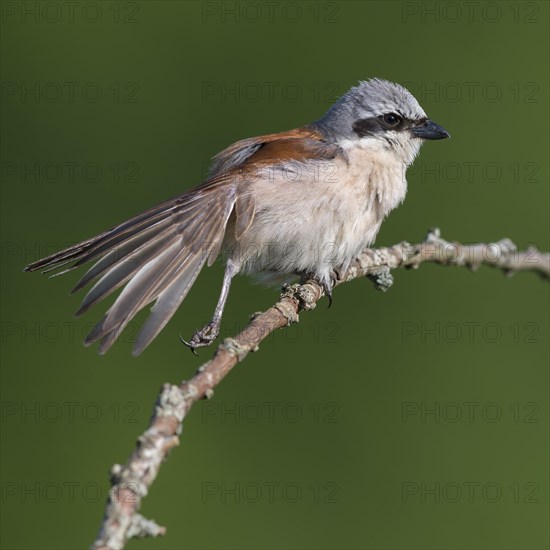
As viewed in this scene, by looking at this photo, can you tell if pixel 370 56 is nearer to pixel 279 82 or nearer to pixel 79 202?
pixel 279 82

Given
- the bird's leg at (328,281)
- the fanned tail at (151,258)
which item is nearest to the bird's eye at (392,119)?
the bird's leg at (328,281)

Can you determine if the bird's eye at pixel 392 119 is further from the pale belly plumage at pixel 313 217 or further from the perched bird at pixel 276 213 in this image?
the pale belly plumage at pixel 313 217

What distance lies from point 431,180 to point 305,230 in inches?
42.7

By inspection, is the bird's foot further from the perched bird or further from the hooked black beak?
the hooked black beak

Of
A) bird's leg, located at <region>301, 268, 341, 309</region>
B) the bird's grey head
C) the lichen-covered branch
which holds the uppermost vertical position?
the bird's grey head

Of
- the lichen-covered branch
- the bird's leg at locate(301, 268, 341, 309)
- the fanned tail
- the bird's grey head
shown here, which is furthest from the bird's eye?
the fanned tail

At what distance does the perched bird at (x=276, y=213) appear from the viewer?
2.48m

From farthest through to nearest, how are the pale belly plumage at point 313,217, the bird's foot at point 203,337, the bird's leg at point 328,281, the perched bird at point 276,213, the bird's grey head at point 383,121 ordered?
1. the bird's grey head at point 383,121
2. the bird's leg at point 328,281
3. the pale belly plumage at point 313,217
4. the bird's foot at point 203,337
5. the perched bird at point 276,213

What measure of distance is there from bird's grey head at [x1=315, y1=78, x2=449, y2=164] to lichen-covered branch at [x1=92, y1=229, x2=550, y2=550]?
0.46 meters

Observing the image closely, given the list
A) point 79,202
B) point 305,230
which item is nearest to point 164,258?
point 305,230

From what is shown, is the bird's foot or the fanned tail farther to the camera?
the bird's foot

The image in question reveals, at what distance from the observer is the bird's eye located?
10.9ft

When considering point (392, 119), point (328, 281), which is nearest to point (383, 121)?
point (392, 119)

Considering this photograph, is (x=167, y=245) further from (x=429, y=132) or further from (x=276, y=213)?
(x=429, y=132)
